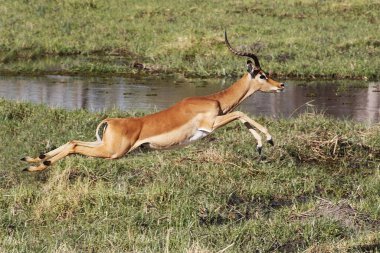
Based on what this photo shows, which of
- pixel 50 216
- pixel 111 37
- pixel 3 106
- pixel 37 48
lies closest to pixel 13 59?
pixel 37 48

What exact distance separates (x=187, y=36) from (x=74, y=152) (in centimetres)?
1203

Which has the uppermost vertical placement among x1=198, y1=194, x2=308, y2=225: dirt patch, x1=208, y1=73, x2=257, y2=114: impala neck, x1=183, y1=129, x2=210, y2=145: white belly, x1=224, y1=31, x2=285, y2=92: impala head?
x1=224, y1=31, x2=285, y2=92: impala head

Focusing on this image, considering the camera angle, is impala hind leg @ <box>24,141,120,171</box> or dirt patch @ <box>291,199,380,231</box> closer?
dirt patch @ <box>291,199,380,231</box>

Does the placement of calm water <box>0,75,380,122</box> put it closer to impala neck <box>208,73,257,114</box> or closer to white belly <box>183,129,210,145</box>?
impala neck <box>208,73,257,114</box>

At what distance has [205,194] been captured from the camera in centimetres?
845

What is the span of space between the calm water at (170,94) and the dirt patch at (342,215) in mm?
5592

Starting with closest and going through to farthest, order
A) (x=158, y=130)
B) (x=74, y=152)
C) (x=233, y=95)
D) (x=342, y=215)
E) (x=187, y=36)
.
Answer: (x=342, y=215), (x=158, y=130), (x=74, y=152), (x=233, y=95), (x=187, y=36)

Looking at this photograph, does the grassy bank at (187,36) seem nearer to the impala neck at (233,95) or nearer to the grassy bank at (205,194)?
the grassy bank at (205,194)

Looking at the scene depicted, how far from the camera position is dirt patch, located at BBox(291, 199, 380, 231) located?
24.8ft

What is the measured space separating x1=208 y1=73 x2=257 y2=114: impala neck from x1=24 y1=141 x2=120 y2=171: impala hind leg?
137cm

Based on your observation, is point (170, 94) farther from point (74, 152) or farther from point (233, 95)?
point (74, 152)

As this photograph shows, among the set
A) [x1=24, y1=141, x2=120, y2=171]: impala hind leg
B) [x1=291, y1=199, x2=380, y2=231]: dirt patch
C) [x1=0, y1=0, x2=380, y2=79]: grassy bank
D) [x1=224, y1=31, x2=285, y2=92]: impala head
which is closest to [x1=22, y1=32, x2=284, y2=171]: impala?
[x1=24, y1=141, x2=120, y2=171]: impala hind leg

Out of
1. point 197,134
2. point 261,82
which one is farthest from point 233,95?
point 197,134

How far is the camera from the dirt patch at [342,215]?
24.8 feet
